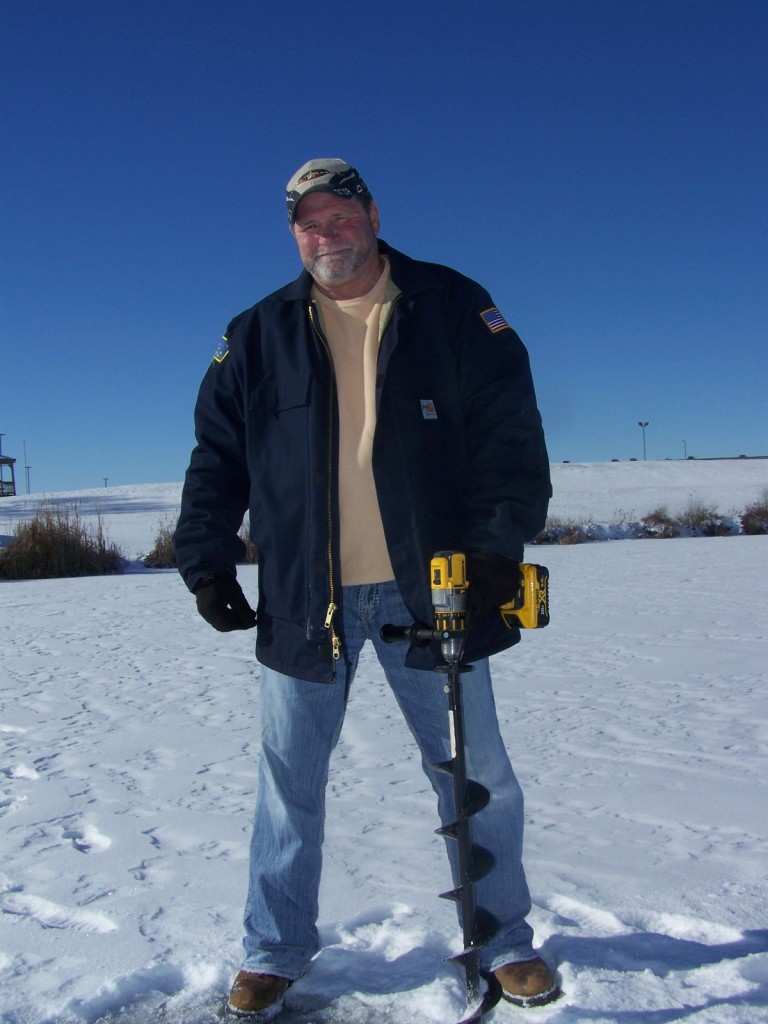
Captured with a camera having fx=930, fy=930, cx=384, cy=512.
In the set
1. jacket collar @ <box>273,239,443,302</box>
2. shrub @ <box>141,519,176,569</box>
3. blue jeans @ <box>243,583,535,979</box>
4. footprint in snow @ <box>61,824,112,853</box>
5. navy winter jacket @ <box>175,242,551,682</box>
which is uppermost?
jacket collar @ <box>273,239,443,302</box>

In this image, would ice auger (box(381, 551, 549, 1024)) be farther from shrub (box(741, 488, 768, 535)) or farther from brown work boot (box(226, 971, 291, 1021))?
shrub (box(741, 488, 768, 535))

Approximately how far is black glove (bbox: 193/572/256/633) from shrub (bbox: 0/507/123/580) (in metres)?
10.2

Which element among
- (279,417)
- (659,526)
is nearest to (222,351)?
(279,417)

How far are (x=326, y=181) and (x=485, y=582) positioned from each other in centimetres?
103

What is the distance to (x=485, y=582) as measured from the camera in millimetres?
2061

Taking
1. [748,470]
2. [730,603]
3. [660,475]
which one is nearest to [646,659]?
[730,603]

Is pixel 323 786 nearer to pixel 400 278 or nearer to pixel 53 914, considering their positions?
pixel 53 914

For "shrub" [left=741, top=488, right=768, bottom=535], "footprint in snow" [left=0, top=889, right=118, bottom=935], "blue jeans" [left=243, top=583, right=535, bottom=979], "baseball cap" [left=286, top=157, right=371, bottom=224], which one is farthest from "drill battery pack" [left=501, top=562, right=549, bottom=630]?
"shrub" [left=741, top=488, right=768, bottom=535]

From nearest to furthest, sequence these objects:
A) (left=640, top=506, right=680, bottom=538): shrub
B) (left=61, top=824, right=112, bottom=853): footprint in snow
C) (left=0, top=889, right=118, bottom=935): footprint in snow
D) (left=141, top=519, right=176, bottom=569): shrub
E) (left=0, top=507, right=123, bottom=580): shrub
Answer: (left=0, top=889, right=118, bottom=935): footprint in snow < (left=61, top=824, right=112, bottom=853): footprint in snow < (left=0, top=507, right=123, bottom=580): shrub < (left=141, top=519, right=176, bottom=569): shrub < (left=640, top=506, right=680, bottom=538): shrub

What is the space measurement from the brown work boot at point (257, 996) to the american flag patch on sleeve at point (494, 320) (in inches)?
63.6

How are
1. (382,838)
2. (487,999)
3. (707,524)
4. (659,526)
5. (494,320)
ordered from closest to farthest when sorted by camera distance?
(487,999) < (494,320) < (382,838) < (659,526) < (707,524)

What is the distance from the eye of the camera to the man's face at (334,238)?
2264mm

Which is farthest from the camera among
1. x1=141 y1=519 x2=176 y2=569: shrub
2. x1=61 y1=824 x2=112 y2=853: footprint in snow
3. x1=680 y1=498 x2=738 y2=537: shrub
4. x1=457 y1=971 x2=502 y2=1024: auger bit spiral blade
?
x1=680 y1=498 x2=738 y2=537: shrub

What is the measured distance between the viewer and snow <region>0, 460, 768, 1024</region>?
85.6 inches
